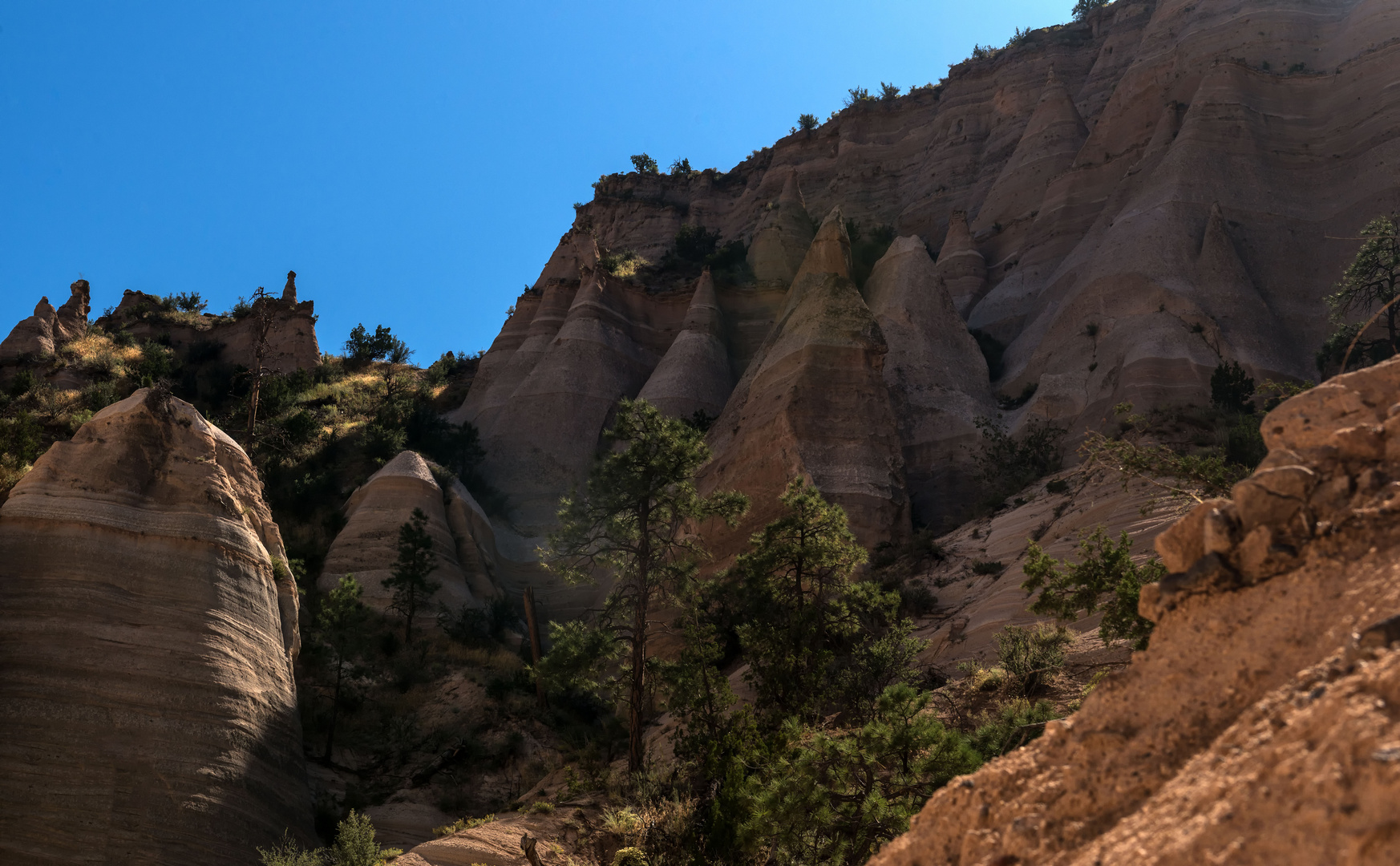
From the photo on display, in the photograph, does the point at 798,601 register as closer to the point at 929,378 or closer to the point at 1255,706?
the point at 1255,706

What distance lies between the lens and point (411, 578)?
84.6 feet

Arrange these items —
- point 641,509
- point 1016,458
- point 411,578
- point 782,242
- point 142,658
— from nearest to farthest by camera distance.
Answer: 1. point 142,658
2. point 641,509
3. point 411,578
4. point 1016,458
5. point 782,242

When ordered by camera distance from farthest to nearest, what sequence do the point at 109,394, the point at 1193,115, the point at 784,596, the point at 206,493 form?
the point at 1193,115 < the point at 109,394 < the point at 784,596 < the point at 206,493

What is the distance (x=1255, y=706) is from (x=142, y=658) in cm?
1482

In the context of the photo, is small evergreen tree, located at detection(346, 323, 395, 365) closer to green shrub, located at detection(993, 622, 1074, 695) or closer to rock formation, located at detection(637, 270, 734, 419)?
rock formation, located at detection(637, 270, 734, 419)

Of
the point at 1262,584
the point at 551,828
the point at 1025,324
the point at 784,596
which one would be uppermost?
the point at 1025,324

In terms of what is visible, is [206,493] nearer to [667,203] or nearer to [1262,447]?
[1262,447]

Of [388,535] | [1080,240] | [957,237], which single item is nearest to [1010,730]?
[388,535]

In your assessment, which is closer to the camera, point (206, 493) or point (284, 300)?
point (206, 493)

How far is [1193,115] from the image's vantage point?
39844 mm

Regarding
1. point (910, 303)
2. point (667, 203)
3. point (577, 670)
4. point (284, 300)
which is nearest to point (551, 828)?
point (577, 670)

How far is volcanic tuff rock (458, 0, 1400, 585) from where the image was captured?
32.2 metres

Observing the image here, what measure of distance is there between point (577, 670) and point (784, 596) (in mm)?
3877

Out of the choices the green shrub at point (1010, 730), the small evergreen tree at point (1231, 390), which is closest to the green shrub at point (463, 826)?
the green shrub at point (1010, 730)
